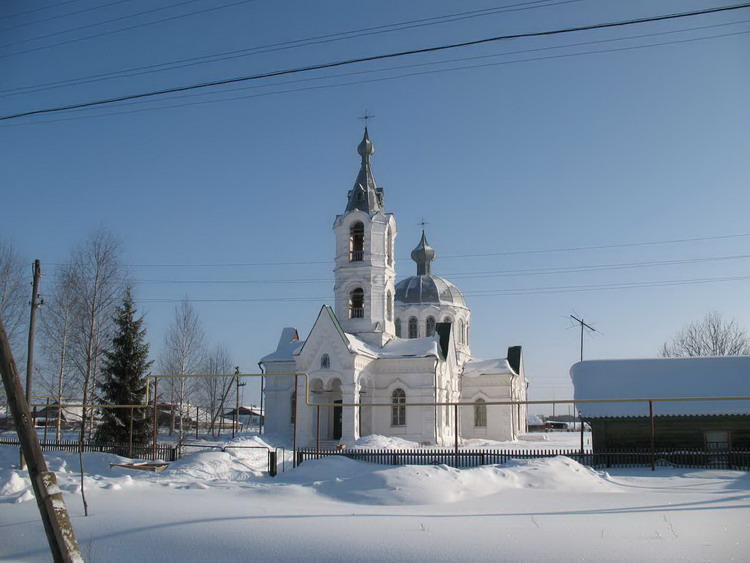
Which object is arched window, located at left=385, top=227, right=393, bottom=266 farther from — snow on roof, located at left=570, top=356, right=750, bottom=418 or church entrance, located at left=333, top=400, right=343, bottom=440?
snow on roof, located at left=570, top=356, right=750, bottom=418

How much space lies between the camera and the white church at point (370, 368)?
32.2 metres

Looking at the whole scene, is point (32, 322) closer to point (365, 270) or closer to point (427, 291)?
point (365, 270)

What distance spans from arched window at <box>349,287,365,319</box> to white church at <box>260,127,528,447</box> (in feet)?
0.17

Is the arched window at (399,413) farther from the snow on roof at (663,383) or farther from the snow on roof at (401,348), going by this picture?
the snow on roof at (663,383)

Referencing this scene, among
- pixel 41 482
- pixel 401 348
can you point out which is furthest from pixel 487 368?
pixel 41 482

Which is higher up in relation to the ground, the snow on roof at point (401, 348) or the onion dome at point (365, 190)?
the onion dome at point (365, 190)

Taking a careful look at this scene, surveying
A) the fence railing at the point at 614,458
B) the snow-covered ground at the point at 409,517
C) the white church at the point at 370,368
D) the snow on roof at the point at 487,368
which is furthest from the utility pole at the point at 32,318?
the snow on roof at the point at 487,368

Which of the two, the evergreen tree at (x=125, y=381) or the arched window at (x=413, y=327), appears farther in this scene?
the arched window at (x=413, y=327)

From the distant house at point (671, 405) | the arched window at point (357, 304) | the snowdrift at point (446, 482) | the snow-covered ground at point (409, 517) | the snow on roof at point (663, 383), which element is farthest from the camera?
the arched window at point (357, 304)

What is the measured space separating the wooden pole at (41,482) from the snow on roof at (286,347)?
2572 cm

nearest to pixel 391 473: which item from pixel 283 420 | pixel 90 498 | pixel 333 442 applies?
pixel 90 498

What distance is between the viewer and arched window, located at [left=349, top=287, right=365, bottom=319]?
117 ft

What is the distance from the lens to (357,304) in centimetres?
3606

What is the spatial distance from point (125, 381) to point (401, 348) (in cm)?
1351
